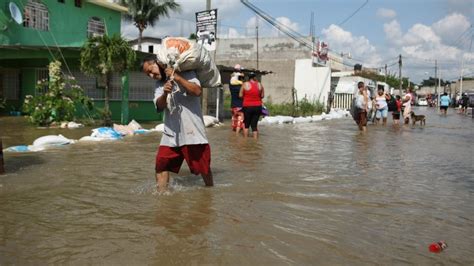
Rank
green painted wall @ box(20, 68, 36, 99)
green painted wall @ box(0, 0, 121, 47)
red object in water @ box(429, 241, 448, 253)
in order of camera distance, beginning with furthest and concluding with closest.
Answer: green painted wall @ box(0, 0, 121, 47) → green painted wall @ box(20, 68, 36, 99) → red object in water @ box(429, 241, 448, 253)

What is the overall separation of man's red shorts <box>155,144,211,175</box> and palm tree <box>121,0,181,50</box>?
35.9 metres

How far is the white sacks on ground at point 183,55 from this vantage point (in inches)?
181

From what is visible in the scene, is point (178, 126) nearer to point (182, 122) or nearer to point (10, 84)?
point (182, 122)

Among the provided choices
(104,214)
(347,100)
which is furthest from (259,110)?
(347,100)

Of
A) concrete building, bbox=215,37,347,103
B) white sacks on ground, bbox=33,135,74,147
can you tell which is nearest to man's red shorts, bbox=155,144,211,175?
white sacks on ground, bbox=33,135,74,147

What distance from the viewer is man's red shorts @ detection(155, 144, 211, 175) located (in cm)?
488

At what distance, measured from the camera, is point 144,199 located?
4734mm

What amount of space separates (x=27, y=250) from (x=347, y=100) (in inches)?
1408

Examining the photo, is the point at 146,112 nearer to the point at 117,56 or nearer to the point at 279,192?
the point at 117,56

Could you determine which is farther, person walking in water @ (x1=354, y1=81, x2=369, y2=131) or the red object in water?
person walking in water @ (x1=354, y1=81, x2=369, y2=131)

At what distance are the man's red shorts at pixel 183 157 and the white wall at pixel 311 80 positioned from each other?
1134 inches

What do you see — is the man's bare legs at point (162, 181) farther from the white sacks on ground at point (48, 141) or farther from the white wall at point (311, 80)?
the white wall at point (311, 80)

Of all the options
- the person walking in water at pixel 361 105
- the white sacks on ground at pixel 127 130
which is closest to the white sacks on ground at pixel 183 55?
the white sacks on ground at pixel 127 130

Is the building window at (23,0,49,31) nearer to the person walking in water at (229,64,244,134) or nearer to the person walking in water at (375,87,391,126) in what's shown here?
the person walking in water at (229,64,244,134)
